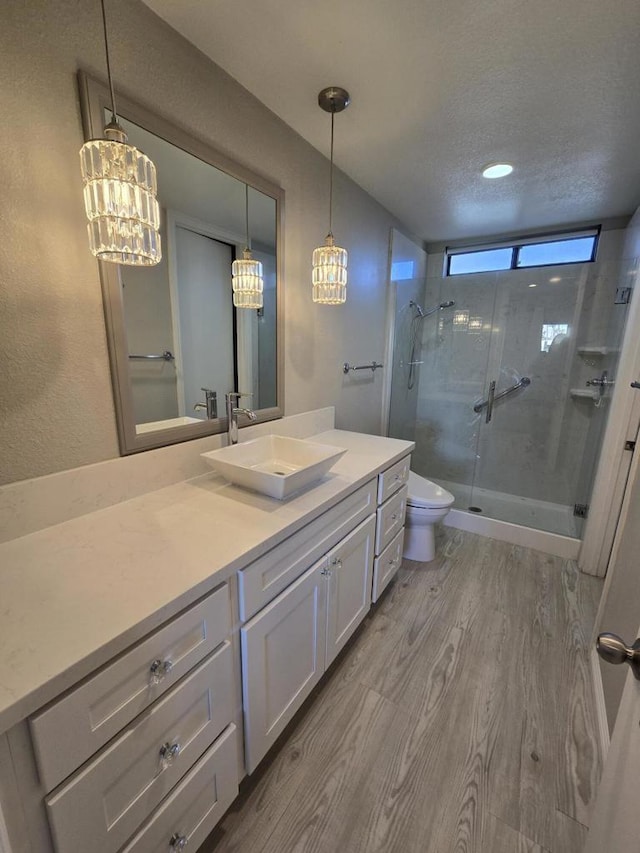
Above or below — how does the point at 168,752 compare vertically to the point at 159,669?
below

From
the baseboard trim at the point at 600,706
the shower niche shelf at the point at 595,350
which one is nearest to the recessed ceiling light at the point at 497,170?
the shower niche shelf at the point at 595,350

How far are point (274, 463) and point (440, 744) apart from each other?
1213 mm

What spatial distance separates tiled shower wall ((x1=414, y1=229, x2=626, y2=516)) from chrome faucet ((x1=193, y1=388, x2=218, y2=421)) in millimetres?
2492

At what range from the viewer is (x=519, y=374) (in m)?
3.03

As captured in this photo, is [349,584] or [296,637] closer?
[296,637]

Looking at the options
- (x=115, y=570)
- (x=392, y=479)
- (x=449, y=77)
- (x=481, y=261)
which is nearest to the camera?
(x=115, y=570)

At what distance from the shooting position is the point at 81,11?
912mm

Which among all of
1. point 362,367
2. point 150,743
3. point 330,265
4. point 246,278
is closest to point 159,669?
point 150,743

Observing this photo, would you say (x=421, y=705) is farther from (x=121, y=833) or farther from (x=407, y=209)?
(x=407, y=209)

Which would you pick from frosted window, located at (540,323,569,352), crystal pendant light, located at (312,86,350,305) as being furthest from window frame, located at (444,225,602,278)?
crystal pendant light, located at (312,86,350,305)

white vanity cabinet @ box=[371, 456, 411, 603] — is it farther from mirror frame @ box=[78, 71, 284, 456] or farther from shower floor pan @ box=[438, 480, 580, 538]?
shower floor pan @ box=[438, 480, 580, 538]

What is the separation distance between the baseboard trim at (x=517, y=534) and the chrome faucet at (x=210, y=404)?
2.16m

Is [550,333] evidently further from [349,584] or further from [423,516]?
[349,584]

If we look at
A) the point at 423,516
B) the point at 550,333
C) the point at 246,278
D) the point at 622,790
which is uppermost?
the point at 246,278
